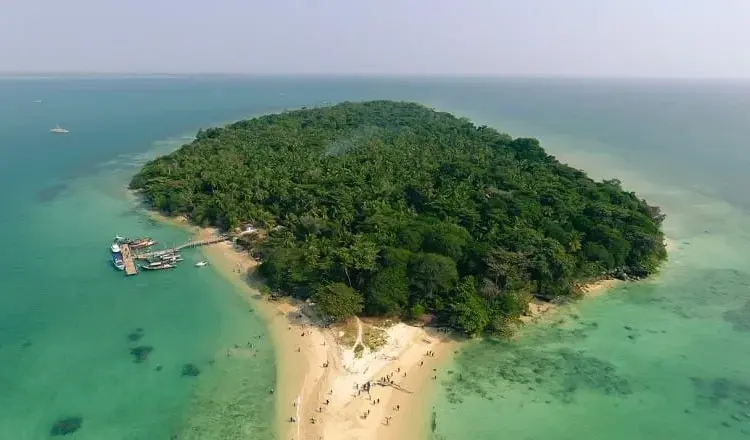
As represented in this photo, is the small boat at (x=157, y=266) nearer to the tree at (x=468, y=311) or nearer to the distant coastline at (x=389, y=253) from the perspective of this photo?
the distant coastline at (x=389, y=253)

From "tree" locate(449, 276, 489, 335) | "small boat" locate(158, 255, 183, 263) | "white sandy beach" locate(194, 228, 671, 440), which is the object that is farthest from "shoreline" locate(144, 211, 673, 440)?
"small boat" locate(158, 255, 183, 263)

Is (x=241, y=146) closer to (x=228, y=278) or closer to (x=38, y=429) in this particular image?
(x=228, y=278)

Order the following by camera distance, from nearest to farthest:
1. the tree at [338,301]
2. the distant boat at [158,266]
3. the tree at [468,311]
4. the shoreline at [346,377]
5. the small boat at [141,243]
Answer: the shoreline at [346,377], the tree at [468,311], the tree at [338,301], the distant boat at [158,266], the small boat at [141,243]

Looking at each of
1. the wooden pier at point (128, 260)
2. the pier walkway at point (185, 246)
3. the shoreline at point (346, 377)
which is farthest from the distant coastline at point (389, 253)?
the wooden pier at point (128, 260)

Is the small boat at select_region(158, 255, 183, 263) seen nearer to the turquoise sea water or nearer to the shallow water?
the turquoise sea water

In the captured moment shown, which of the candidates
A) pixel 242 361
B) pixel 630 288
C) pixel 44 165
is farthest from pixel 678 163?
pixel 44 165

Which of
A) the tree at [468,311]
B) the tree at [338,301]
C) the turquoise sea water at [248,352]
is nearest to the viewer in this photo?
the turquoise sea water at [248,352]
